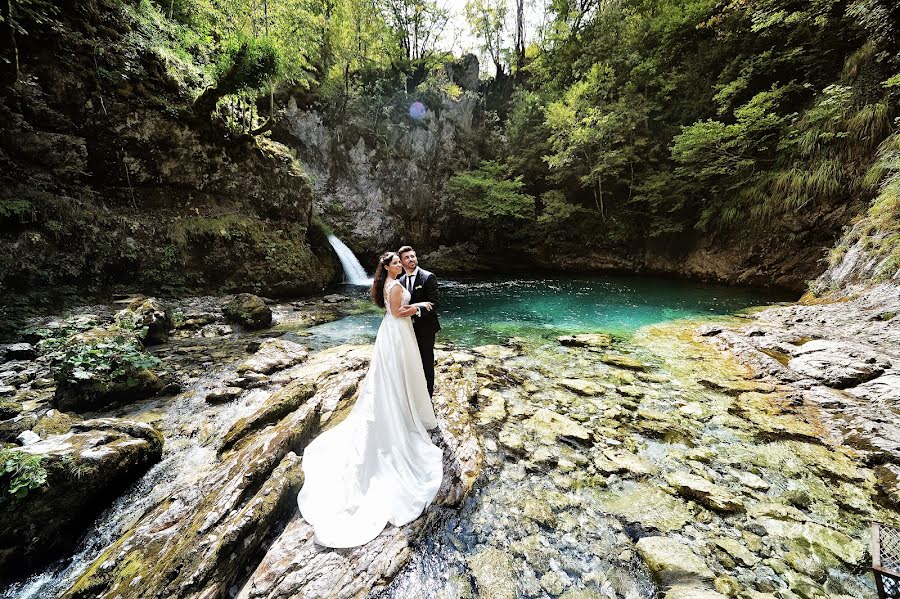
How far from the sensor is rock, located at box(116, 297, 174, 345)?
6074mm

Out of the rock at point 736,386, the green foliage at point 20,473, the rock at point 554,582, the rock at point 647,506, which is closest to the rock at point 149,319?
the green foliage at point 20,473

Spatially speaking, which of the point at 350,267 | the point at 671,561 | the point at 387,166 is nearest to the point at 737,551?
the point at 671,561

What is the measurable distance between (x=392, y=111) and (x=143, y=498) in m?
20.4

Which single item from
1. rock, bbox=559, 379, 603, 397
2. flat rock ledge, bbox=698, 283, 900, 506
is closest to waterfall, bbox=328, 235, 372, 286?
rock, bbox=559, 379, 603, 397

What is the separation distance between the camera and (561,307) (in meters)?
10.7

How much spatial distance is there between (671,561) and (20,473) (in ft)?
14.9

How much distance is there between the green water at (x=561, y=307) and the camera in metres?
8.02

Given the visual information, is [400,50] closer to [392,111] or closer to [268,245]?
[392,111]

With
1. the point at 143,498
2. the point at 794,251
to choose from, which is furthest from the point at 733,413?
the point at 794,251

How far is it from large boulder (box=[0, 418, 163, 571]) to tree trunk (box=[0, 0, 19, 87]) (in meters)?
8.40

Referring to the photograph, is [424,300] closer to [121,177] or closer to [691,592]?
[691,592]

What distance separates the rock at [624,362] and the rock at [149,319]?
26.9 ft

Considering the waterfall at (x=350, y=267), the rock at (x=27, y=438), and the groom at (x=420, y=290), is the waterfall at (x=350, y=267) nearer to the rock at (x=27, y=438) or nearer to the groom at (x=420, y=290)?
the groom at (x=420, y=290)

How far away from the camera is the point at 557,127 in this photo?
15.8m
